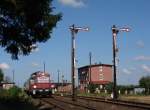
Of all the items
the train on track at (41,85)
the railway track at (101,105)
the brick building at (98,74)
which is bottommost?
the railway track at (101,105)

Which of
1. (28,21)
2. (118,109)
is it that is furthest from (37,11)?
(118,109)

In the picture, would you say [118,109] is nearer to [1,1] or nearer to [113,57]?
[1,1]

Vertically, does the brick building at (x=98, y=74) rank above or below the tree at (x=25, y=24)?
above

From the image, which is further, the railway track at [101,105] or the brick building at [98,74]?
the brick building at [98,74]

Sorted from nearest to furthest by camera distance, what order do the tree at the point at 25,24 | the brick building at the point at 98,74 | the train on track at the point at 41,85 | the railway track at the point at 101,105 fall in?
1. the tree at the point at 25,24
2. the railway track at the point at 101,105
3. the train on track at the point at 41,85
4. the brick building at the point at 98,74

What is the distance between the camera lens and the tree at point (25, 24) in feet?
63.2

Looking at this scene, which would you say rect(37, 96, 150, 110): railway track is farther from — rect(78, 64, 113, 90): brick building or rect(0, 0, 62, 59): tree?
rect(78, 64, 113, 90): brick building

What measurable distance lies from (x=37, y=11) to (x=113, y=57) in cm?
3782

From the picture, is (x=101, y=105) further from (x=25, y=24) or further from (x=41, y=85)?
(x=41, y=85)

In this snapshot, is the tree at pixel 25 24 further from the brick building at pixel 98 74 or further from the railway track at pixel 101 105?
the brick building at pixel 98 74

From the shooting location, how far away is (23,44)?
21.7 m

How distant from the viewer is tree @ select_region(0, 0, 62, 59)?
1927 centimetres

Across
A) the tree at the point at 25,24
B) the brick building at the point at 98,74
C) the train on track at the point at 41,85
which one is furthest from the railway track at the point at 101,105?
the brick building at the point at 98,74

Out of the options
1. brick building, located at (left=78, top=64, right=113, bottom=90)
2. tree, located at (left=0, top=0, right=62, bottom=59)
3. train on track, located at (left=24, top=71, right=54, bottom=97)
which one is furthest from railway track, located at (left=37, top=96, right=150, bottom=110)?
brick building, located at (left=78, top=64, right=113, bottom=90)
